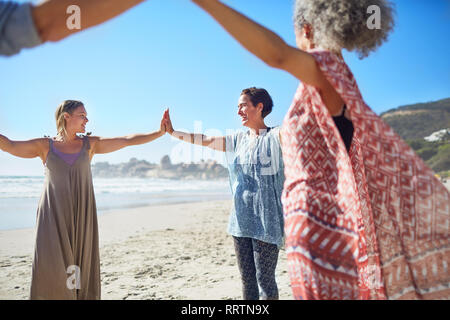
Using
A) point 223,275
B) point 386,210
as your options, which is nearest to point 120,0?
point 386,210

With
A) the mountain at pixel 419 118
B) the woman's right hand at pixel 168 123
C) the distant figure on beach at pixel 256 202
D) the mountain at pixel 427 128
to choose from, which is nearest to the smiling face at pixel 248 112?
the distant figure on beach at pixel 256 202

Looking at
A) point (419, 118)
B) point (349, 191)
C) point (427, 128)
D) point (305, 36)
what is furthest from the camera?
point (419, 118)

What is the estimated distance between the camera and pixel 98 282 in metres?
3.11

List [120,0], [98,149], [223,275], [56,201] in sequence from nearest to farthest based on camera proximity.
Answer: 1. [120,0]
2. [56,201]
3. [98,149]
4. [223,275]

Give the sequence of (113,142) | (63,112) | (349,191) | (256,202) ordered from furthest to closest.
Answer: (113,142), (63,112), (256,202), (349,191)

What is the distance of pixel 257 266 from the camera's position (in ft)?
8.87

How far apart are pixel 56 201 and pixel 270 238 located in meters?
2.02

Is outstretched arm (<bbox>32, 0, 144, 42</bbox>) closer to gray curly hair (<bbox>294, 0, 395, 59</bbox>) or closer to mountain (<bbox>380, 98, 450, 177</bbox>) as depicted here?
gray curly hair (<bbox>294, 0, 395, 59</bbox>)

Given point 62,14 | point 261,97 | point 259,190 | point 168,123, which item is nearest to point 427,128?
point 261,97

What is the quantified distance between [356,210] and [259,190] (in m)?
1.35

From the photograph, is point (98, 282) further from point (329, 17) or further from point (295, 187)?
point (329, 17)

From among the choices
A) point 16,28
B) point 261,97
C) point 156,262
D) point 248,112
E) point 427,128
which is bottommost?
point 156,262

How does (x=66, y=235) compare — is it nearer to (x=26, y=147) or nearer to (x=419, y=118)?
(x=26, y=147)

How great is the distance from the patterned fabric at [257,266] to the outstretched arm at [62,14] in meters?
2.14
